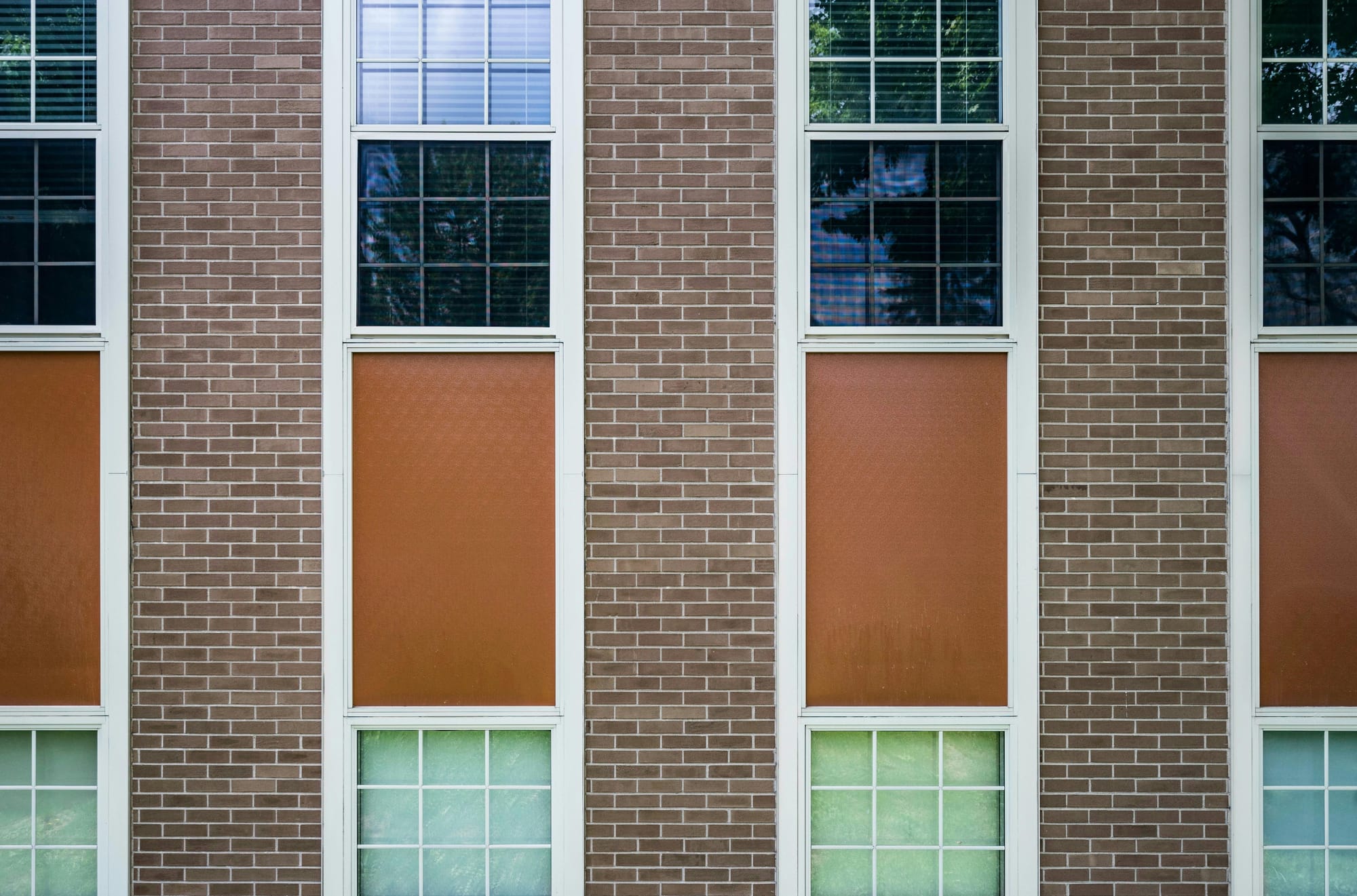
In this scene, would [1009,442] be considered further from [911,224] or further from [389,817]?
[389,817]

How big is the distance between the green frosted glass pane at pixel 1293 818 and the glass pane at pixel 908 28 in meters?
4.41

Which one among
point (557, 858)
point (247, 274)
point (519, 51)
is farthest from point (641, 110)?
point (557, 858)

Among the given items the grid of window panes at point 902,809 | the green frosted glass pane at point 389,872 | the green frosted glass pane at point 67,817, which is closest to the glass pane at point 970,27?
the grid of window panes at point 902,809

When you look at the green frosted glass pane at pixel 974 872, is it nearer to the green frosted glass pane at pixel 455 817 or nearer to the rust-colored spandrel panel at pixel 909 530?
the rust-colored spandrel panel at pixel 909 530

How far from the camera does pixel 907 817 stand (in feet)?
14.0

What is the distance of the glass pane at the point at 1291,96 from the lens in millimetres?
4297

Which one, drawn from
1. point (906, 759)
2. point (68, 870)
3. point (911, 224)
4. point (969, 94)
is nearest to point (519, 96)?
point (911, 224)

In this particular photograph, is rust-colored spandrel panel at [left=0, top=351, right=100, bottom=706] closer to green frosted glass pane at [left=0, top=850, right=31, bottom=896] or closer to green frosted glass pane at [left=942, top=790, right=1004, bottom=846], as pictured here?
green frosted glass pane at [left=0, top=850, right=31, bottom=896]

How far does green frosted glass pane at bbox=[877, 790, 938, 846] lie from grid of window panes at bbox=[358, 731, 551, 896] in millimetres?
1782

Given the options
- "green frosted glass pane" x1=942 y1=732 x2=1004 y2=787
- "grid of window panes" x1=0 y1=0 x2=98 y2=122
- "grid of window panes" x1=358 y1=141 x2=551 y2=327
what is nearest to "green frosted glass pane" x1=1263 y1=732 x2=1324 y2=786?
"green frosted glass pane" x1=942 y1=732 x2=1004 y2=787

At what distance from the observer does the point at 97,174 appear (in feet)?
13.8

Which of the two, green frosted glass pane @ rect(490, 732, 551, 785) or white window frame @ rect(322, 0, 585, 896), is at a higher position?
white window frame @ rect(322, 0, 585, 896)

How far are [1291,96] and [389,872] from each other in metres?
6.38

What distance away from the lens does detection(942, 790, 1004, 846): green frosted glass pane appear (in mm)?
4258
